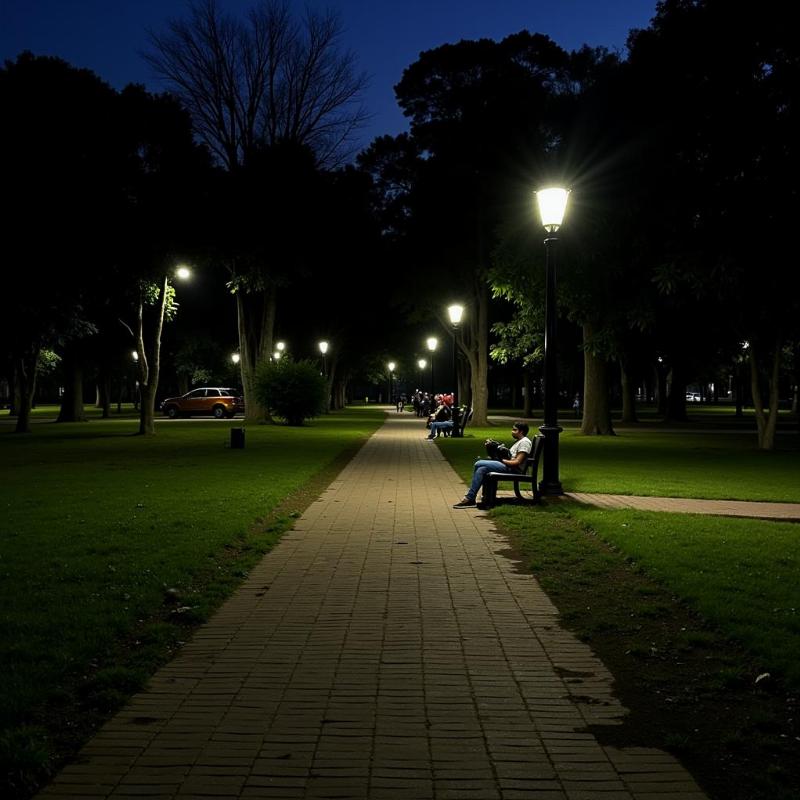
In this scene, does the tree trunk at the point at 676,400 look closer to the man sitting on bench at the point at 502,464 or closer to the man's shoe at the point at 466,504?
the man sitting on bench at the point at 502,464

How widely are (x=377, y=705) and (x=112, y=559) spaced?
4.58 m

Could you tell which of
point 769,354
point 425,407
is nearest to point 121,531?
point 769,354

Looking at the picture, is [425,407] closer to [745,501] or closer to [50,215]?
[50,215]

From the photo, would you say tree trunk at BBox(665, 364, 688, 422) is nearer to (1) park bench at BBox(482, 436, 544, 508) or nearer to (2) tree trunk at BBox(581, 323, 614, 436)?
(2) tree trunk at BBox(581, 323, 614, 436)

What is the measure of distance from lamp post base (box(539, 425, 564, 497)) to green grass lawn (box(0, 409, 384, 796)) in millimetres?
3892

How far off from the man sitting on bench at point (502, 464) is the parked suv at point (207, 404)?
4018cm

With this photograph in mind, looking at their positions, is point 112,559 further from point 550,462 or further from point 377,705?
point 550,462

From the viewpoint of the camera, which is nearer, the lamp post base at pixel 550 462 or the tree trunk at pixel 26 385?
the lamp post base at pixel 550 462

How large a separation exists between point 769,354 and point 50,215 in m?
24.9

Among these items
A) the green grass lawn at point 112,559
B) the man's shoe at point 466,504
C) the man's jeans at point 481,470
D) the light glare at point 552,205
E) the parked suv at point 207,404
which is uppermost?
the light glare at point 552,205

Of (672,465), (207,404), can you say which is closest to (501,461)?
(672,465)

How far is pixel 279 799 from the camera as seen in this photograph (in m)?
3.30

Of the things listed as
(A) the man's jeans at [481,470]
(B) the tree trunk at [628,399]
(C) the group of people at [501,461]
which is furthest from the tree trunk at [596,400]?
(A) the man's jeans at [481,470]

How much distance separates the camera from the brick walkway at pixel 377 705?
3492 mm
